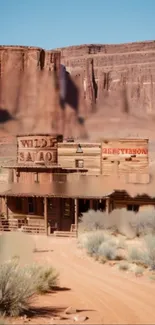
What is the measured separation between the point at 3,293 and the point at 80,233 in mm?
11837

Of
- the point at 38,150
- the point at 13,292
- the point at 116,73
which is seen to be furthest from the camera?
the point at 116,73

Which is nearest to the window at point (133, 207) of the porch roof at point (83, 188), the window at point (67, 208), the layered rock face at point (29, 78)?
the porch roof at point (83, 188)

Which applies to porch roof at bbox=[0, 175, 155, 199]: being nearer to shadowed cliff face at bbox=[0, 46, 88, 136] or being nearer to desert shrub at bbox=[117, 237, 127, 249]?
desert shrub at bbox=[117, 237, 127, 249]

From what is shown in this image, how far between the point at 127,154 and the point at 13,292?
56.6 feet

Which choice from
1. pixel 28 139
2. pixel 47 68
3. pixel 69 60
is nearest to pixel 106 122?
pixel 47 68

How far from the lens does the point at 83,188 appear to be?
24344 millimetres

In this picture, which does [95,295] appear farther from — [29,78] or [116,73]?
[116,73]

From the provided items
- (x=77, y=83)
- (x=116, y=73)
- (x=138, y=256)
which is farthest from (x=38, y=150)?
(x=116, y=73)

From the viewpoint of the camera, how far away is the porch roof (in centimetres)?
A: 2342

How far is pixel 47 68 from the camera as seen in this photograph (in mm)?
104062

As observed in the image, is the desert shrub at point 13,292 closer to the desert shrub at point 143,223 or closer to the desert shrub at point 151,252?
the desert shrub at point 151,252

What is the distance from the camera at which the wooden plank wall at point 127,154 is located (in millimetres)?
26984

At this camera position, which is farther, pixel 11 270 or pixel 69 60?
pixel 69 60

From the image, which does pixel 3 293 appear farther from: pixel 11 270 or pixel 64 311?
pixel 64 311
